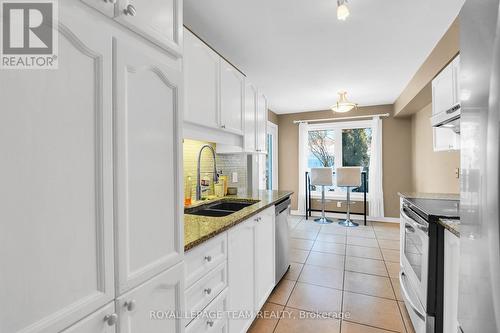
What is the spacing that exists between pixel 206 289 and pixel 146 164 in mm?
777

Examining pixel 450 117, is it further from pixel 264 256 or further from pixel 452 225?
pixel 264 256

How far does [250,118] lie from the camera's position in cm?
260

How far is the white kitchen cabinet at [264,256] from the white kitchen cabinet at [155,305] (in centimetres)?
94

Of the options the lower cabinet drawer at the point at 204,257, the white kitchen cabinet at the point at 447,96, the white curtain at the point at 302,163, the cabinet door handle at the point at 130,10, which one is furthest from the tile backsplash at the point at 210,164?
the white curtain at the point at 302,163

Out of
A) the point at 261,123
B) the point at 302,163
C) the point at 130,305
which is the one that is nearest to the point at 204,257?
the point at 130,305

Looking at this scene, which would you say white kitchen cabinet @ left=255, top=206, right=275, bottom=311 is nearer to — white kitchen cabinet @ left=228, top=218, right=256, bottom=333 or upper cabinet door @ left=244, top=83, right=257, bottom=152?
white kitchen cabinet @ left=228, top=218, right=256, bottom=333

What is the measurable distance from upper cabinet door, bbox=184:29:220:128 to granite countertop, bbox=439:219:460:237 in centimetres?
161

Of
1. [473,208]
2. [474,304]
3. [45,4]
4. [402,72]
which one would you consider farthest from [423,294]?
[402,72]

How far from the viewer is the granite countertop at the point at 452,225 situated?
1.25m

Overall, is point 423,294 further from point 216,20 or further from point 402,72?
point 402,72

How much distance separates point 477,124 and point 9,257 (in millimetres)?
1123

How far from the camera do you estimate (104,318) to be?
709mm

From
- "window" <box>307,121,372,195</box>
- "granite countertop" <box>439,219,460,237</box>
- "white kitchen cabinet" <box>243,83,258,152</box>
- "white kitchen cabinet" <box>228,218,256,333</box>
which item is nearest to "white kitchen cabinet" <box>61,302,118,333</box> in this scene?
"white kitchen cabinet" <box>228,218,256,333</box>

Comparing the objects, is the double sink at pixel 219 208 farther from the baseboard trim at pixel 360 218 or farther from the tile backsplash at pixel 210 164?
the baseboard trim at pixel 360 218
